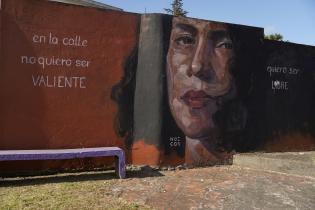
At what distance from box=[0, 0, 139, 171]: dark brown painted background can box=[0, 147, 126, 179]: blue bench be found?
339 mm

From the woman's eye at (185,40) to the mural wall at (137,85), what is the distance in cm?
2

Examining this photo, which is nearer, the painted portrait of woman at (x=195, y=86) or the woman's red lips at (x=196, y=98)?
the painted portrait of woman at (x=195, y=86)

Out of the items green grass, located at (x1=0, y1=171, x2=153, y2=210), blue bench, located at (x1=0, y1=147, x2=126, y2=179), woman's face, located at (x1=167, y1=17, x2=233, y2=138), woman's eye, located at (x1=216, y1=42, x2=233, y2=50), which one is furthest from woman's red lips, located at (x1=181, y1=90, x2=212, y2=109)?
green grass, located at (x1=0, y1=171, x2=153, y2=210)

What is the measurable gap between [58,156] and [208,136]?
3.04 m

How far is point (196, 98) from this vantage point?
28.7 feet

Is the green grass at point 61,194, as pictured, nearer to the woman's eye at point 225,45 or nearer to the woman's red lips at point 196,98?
the woman's red lips at point 196,98

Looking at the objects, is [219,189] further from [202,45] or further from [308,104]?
[308,104]

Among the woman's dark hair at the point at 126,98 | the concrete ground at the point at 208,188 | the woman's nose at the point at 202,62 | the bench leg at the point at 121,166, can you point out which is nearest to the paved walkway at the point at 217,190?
the concrete ground at the point at 208,188

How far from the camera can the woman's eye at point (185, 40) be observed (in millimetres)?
8578

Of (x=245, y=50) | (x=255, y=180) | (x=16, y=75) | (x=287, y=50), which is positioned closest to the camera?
(x=16, y=75)

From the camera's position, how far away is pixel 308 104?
35.0ft

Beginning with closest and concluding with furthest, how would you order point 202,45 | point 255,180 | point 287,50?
point 255,180, point 202,45, point 287,50

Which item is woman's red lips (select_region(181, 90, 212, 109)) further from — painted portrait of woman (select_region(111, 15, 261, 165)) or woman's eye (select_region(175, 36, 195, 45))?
woman's eye (select_region(175, 36, 195, 45))

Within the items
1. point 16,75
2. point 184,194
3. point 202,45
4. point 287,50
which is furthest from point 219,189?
point 287,50
